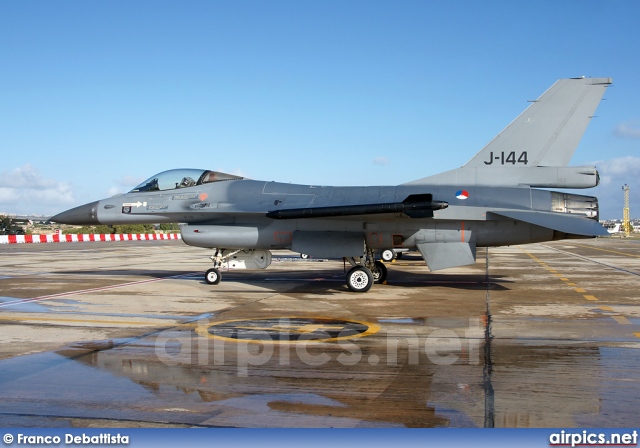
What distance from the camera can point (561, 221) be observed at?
13477 mm

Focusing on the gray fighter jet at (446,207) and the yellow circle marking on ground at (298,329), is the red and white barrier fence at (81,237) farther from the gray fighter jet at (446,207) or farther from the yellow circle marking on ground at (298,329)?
the yellow circle marking on ground at (298,329)

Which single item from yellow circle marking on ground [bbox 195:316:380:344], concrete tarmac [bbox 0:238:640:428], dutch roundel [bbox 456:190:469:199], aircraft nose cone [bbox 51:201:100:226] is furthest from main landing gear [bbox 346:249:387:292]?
aircraft nose cone [bbox 51:201:100:226]

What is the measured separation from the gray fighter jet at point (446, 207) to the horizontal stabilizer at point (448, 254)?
0.03 m

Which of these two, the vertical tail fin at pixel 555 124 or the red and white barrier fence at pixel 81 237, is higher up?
the vertical tail fin at pixel 555 124

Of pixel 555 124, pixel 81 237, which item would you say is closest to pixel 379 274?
pixel 555 124

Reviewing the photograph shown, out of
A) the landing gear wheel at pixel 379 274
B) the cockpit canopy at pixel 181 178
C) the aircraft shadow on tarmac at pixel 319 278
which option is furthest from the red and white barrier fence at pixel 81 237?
the landing gear wheel at pixel 379 274

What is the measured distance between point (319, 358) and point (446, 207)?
23.1ft

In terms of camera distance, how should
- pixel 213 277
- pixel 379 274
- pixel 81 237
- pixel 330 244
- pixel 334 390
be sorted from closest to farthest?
pixel 334 390 → pixel 330 244 → pixel 213 277 → pixel 379 274 → pixel 81 237

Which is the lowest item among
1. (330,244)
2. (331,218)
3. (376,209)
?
(330,244)

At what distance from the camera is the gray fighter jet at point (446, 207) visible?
46.9 ft

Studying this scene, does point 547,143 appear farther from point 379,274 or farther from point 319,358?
point 319,358

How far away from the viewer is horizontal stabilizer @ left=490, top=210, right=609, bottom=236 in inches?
521

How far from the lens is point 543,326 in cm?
970

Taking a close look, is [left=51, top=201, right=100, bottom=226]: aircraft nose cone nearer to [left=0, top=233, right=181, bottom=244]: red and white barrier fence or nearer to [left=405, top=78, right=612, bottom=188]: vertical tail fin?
[left=405, top=78, right=612, bottom=188]: vertical tail fin
